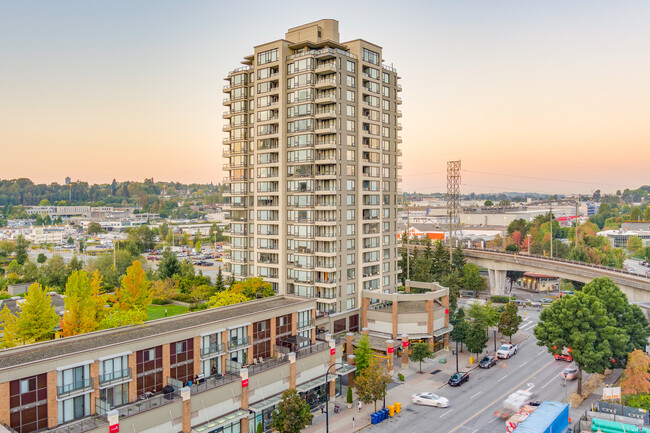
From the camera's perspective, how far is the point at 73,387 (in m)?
33.8

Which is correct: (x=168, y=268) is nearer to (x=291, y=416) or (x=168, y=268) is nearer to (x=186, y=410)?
(x=186, y=410)

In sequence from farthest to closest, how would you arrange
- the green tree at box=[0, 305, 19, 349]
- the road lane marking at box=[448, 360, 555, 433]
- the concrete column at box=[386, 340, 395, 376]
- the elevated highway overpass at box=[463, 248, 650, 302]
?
the elevated highway overpass at box=[463, 248, 650, 302]
the concrete column at box=[386, 340, 395, 376]
the green tree at box=[0, 305, 19, 349]
the road lane marking at box=[448, 360, 555, 433]

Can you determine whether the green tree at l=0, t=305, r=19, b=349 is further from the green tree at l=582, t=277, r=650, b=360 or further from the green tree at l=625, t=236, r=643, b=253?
the green tree at l=625, t=236, r=643, b=253

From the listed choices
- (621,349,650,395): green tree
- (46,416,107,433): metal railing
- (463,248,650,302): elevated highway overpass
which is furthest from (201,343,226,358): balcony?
(463,248,650,302): elevated highway overpass

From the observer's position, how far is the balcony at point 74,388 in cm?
3306

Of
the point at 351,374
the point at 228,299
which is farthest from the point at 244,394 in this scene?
the point at 228,299

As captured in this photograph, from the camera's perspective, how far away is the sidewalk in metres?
45.2

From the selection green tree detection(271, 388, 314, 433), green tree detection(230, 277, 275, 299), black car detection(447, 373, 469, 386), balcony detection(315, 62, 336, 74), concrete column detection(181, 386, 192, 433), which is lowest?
black car detection(447, 373, 469, 386)

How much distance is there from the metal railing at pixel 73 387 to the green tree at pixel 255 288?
2812 cm

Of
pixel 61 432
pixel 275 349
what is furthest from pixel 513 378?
pixel 61 432

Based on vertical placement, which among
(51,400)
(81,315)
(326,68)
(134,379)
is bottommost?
(134,379)

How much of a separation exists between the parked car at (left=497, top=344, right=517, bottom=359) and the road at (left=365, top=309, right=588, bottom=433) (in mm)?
679

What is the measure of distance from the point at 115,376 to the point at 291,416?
13.5m

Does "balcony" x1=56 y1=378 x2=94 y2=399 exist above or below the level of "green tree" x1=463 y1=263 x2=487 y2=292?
above
